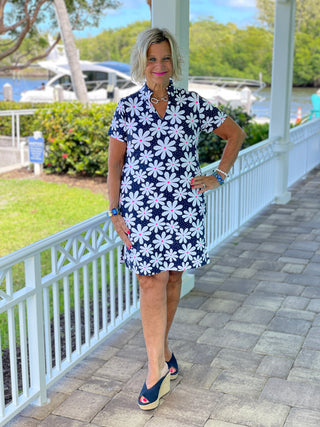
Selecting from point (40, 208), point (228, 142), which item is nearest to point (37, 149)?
point (40, 208)

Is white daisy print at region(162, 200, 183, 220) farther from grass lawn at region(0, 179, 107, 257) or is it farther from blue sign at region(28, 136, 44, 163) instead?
blue sign at region(28, 136, 44, 163)

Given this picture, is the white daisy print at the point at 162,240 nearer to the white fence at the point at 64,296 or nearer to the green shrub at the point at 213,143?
the white fence at the point at 64,296

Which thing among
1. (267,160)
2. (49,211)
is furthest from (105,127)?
(267,160)

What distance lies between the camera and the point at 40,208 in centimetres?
798

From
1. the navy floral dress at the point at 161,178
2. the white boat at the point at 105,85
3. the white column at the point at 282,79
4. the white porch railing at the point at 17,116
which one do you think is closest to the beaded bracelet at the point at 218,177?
the navy floral dress at the point at 161,178

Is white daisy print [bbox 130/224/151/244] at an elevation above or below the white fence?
above

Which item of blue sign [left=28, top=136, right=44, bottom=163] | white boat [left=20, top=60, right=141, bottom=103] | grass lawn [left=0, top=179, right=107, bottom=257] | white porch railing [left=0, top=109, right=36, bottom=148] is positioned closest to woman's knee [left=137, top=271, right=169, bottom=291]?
grass lawn [left=0, top=179, right=107, bottom=257]

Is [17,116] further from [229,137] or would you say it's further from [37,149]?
[229,137]

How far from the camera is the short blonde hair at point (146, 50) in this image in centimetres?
211

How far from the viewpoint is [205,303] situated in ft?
11.6

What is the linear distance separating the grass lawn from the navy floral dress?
14.9 feet

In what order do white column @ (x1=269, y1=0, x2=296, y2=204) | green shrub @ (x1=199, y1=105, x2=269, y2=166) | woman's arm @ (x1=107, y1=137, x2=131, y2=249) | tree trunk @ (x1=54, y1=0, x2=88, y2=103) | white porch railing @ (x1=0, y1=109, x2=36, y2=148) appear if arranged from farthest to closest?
tree trunk @ (x1=54, y1=0, x2=88, y2=103), white porch railing @ (x1=0, y1=109, x2=36, y2=148), green shrub @ (x1=199, y1=105, x2=269, y2=166), white column @ (x1=269, y1=0, x2=296, y2=204), woman's arm @ (x1=107, y1=137, x2=131, y2=249)

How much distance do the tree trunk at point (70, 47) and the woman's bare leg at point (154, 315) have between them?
1134 cm

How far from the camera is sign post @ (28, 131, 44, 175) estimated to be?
839cm
